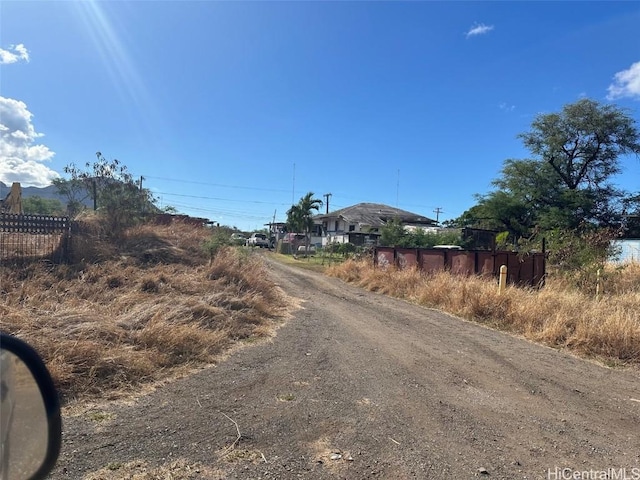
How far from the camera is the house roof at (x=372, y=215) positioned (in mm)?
49559

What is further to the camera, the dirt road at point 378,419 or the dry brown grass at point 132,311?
the dry brown grass at point 132,311

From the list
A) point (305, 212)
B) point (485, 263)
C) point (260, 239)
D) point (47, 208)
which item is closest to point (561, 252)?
point (485, 263)

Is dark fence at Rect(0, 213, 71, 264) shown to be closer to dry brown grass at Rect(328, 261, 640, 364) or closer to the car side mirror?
the car side mirror

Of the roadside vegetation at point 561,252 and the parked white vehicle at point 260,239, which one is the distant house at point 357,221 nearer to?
the parked white vehicle at point 260,239

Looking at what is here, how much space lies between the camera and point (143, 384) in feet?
15.5

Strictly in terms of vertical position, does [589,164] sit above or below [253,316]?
above

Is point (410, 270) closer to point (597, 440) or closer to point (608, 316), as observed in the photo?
point (608, 316)

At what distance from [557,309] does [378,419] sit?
603cm

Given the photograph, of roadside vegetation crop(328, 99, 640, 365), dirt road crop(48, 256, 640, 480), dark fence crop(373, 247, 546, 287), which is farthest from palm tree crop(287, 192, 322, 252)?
dirt road crop(48, 256, 640, 480)

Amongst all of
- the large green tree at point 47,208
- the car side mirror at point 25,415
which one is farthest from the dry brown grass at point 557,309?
the large green tree at point 47,208

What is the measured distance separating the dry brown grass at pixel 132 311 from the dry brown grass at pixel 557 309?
453 cm

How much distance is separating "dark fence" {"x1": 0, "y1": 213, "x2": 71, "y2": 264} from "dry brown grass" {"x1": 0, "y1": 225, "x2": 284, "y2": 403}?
24.4 inches

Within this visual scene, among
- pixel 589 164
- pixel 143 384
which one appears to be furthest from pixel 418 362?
pixel 589 164

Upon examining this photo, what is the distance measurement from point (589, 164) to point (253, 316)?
109 feet
